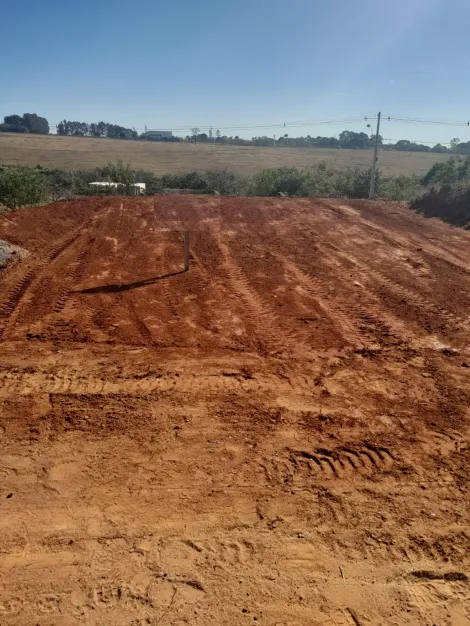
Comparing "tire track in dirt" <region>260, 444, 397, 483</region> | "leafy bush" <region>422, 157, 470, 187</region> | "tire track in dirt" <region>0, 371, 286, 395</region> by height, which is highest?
"leafy bush" <region>422, 157, 470, 187</region>

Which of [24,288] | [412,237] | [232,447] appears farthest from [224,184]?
[232,447]

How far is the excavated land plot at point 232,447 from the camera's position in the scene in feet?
10.6

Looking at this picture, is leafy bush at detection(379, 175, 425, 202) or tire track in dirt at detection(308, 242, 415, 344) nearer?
tire track in dirt at detection(308, 242, 415, 344)

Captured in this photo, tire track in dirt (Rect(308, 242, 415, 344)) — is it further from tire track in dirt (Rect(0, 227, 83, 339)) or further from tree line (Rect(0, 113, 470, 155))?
tree line (Rect(0, 113, 470, 155))

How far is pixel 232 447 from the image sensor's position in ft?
15.2

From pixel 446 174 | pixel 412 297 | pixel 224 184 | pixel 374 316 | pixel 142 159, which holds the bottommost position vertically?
pixel 374 316

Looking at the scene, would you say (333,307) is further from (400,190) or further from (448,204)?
(400,190)

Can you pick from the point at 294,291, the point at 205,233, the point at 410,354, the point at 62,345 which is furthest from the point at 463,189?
the point at 62,345

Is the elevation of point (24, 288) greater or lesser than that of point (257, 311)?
greater

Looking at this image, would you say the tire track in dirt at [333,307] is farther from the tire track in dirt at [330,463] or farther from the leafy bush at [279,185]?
the leafy bush at [279,185]

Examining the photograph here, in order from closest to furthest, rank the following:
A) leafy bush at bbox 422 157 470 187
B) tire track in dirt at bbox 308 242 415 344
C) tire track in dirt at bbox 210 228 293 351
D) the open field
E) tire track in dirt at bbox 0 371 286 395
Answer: tire track in dirt at bbox 0 371 286 395
tire track in dirt at bbox 210 228 293 351
tire track in dirt at bbox 308 242 415 344
leafy bush at bbox 422 157 470 187
the open field

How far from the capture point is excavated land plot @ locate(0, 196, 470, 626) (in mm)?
3244

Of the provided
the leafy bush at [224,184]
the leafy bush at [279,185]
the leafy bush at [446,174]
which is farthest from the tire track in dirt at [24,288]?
the leafy bush at [446,174]

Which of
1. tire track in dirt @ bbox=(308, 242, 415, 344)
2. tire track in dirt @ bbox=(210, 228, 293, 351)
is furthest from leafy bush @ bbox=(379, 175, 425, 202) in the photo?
tire track in dirt @ bbox=(210, 228, 293, 351)
